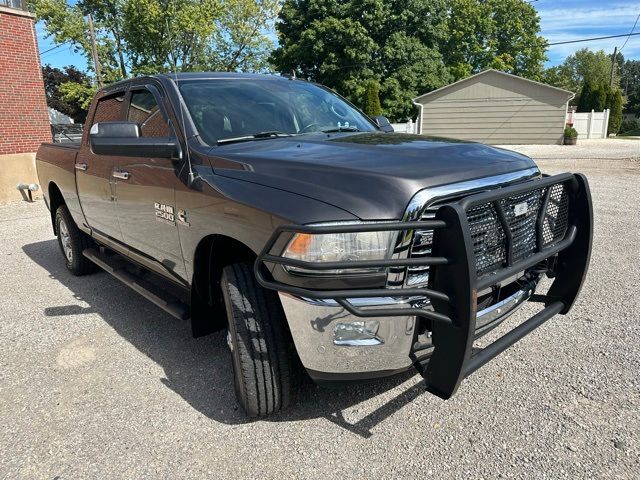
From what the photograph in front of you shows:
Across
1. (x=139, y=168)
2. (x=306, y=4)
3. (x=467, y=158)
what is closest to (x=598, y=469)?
(x=467, y=158)

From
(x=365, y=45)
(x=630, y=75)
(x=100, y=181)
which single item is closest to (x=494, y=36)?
(x=365, y=45)

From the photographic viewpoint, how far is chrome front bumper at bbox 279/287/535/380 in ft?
6.99

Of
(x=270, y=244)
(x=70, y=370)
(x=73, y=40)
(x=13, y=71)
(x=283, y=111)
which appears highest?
(x=73, y=40)

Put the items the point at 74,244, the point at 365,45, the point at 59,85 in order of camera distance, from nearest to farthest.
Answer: the point at 74,244 < the point at 365,45 < the point at 59,85

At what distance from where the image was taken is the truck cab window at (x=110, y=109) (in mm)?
4246

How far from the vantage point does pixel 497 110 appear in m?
28.0

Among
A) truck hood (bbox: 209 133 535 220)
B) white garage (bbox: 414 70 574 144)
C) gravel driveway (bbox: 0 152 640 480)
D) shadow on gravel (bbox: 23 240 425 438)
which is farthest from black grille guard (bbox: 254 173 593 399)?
white garage (bbox: 414 70 574 144)

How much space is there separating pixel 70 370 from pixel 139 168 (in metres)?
1.46

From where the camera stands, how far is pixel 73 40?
3741 centimetres

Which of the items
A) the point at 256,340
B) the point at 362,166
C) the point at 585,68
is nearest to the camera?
the point at 362,166

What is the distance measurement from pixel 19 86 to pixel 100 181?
938 centimetres

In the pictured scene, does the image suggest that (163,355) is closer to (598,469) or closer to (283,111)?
(283,111)

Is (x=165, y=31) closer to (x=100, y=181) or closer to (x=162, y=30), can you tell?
(x=162, y=30)

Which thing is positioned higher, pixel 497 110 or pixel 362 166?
pixel 497 110
